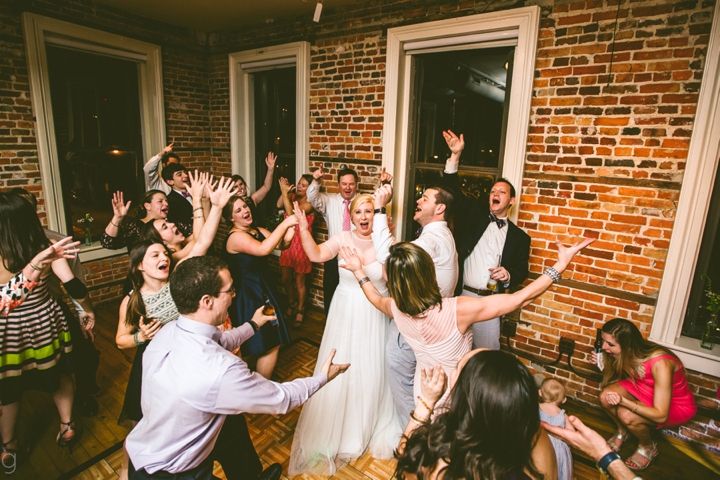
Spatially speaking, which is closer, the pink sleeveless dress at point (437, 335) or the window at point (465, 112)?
the pink sleeveless dress at point (437, 335)

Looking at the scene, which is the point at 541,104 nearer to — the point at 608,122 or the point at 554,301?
the point at 608,122

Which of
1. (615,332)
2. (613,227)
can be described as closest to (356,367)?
(615,332)

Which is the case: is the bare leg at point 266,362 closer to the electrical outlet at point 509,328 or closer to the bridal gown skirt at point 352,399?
the bridal gown skirt at point 352,399

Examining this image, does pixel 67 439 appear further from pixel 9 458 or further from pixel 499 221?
pixel 499 221

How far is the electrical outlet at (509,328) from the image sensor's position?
11.9 ft

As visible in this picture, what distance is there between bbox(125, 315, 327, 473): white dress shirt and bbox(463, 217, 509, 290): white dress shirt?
2051 millimetres

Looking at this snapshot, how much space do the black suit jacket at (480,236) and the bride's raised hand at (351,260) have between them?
3.99 ft

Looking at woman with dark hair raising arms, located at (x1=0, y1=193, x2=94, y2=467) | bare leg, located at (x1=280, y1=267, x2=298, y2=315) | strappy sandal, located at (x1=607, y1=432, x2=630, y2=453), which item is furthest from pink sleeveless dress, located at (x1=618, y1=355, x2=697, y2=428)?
woman with dark hair raising arms, located at (x1=0, y1=193, x2=94, y2=467)

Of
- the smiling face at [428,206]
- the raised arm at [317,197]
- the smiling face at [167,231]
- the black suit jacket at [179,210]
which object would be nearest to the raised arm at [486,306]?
the smiling face at [428,206]

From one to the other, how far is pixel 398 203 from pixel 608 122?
2056mm

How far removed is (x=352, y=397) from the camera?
272cm

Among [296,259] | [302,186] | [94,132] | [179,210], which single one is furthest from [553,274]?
[94,132]

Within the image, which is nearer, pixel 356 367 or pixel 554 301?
pixel 356 367

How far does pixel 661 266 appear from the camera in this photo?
294 cm
